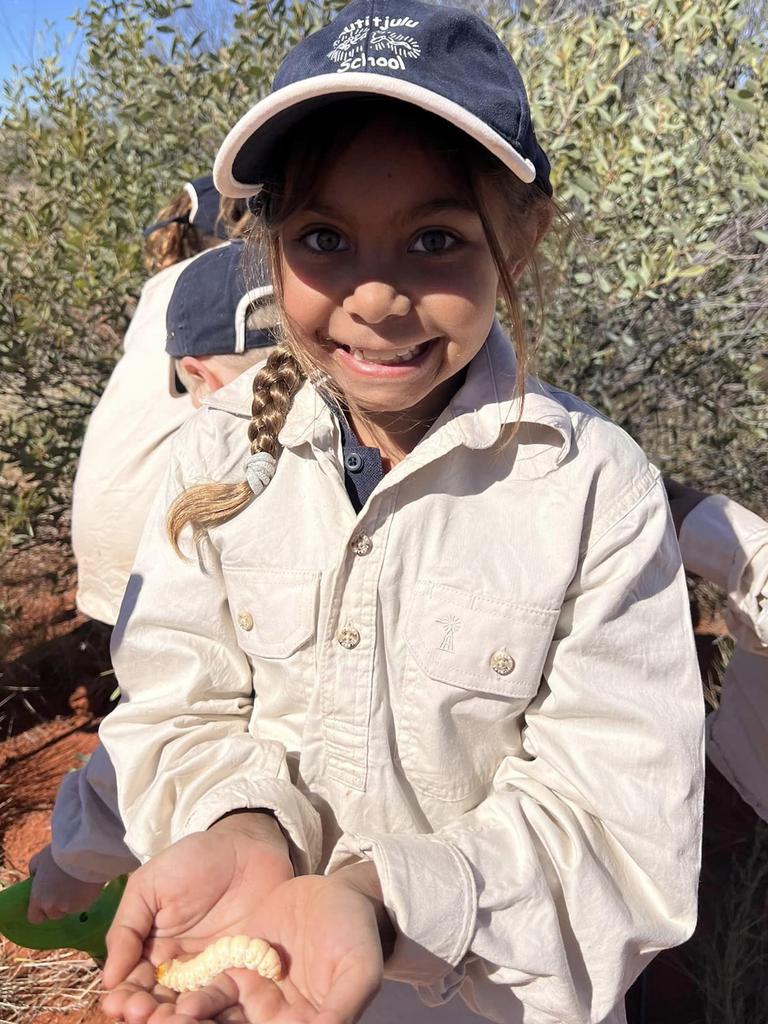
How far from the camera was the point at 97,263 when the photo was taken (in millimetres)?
3213

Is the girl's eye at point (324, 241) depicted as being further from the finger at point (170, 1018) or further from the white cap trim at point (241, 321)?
the finger at point (170, 1018)

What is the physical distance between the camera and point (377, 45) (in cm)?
107

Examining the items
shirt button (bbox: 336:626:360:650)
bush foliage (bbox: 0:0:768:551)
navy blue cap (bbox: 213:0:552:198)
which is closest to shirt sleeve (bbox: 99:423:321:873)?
shirt button (bbox: 336:626:360:650)

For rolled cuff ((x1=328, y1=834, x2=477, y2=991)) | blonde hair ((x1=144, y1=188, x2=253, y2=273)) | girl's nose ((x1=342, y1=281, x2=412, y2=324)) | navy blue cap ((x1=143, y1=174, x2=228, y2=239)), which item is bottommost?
rolled cuff ((x1=328, y1=834, x2=477, y2=991))

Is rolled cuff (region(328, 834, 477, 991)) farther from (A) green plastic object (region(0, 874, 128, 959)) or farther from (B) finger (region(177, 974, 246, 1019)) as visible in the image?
(A) green plastic object (region(0, 874, 128, 959))

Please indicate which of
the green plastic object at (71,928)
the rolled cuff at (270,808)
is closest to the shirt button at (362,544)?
the rolled cuff at (270,808)

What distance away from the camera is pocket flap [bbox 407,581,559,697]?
124 centimetres

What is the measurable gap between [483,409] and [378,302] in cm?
23

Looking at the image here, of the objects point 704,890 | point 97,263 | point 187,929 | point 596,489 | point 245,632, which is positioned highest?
point 97,263

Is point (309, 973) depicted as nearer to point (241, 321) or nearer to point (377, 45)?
point (377, 45)

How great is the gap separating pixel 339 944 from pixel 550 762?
43 centimetres

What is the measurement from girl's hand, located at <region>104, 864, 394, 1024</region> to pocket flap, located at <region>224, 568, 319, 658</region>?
0.39 meters

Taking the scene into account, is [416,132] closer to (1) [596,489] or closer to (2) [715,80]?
(1) [596,489]

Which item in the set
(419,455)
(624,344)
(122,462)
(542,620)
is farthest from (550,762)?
(624,344)
